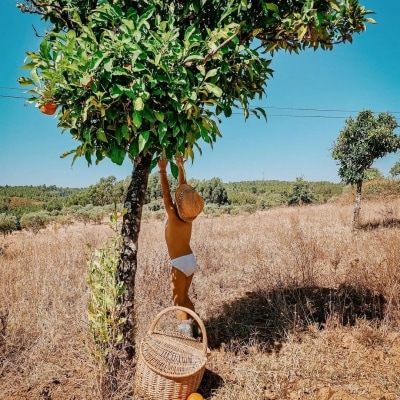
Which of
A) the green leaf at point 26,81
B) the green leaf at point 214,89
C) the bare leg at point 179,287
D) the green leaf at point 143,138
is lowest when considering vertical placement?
the bare leg at point 179,287

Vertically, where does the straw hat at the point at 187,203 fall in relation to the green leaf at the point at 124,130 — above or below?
below

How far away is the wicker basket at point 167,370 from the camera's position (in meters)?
2.39

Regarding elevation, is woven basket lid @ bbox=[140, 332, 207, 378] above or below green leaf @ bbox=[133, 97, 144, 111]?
below

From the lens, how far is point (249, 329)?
12.1ft

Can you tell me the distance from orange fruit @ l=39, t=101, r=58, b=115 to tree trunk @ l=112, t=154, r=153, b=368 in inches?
33.3

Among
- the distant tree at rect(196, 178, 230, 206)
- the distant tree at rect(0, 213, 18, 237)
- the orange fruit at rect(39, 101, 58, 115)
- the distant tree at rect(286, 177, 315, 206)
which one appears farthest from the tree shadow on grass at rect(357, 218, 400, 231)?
the distant tree at rect(196, 178, 230, 206)

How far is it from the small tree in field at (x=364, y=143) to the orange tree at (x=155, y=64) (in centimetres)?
1013

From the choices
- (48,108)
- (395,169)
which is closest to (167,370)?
(48,108)

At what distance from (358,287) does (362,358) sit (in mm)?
1443

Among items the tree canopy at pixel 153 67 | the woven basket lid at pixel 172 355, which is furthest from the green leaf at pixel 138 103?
the woven basket lid at pixel 172 355

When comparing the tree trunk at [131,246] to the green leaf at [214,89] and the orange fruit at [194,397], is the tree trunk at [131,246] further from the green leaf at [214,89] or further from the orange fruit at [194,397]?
the green leaf at [214,89]

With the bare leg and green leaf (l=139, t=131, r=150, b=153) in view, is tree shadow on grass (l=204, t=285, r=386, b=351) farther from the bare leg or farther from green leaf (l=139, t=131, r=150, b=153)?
green leaf (l=139, t=131, r=150, b=153)

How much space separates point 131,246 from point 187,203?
78cm

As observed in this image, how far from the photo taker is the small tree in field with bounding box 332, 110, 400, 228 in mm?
11344
